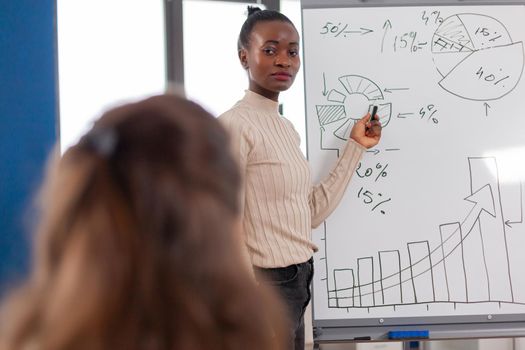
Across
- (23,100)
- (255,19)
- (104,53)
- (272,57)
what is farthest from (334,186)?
(104,53)

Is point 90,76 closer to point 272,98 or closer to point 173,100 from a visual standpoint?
point 272,98

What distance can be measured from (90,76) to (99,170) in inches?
96.9

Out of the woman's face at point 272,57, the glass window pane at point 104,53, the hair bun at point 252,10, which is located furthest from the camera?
the glass window pane at point 104,53

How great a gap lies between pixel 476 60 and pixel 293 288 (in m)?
1.02

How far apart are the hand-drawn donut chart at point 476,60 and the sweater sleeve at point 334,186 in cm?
40

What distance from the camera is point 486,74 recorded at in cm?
236

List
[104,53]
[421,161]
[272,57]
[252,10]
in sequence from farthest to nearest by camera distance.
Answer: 1. [104,53]
2. [421,161]
3. [252,10]
4. [272,57]

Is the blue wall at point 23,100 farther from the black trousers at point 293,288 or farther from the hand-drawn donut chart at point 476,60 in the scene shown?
the hand-drawn donut chart at point 476,60

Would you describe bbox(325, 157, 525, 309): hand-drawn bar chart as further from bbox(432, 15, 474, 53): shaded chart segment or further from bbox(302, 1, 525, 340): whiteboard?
bbox(432, 15, 474, 53): shaded chart segment

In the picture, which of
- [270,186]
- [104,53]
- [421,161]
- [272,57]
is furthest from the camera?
[104,53]

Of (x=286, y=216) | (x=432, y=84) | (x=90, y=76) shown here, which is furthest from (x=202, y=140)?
(x=90, y=76)

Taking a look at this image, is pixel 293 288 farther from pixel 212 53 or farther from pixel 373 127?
pixel 212 53

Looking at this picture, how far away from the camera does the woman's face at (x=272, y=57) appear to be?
2080 mm

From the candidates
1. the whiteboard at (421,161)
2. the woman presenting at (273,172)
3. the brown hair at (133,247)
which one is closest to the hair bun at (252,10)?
the woman presenting at (273,172)
